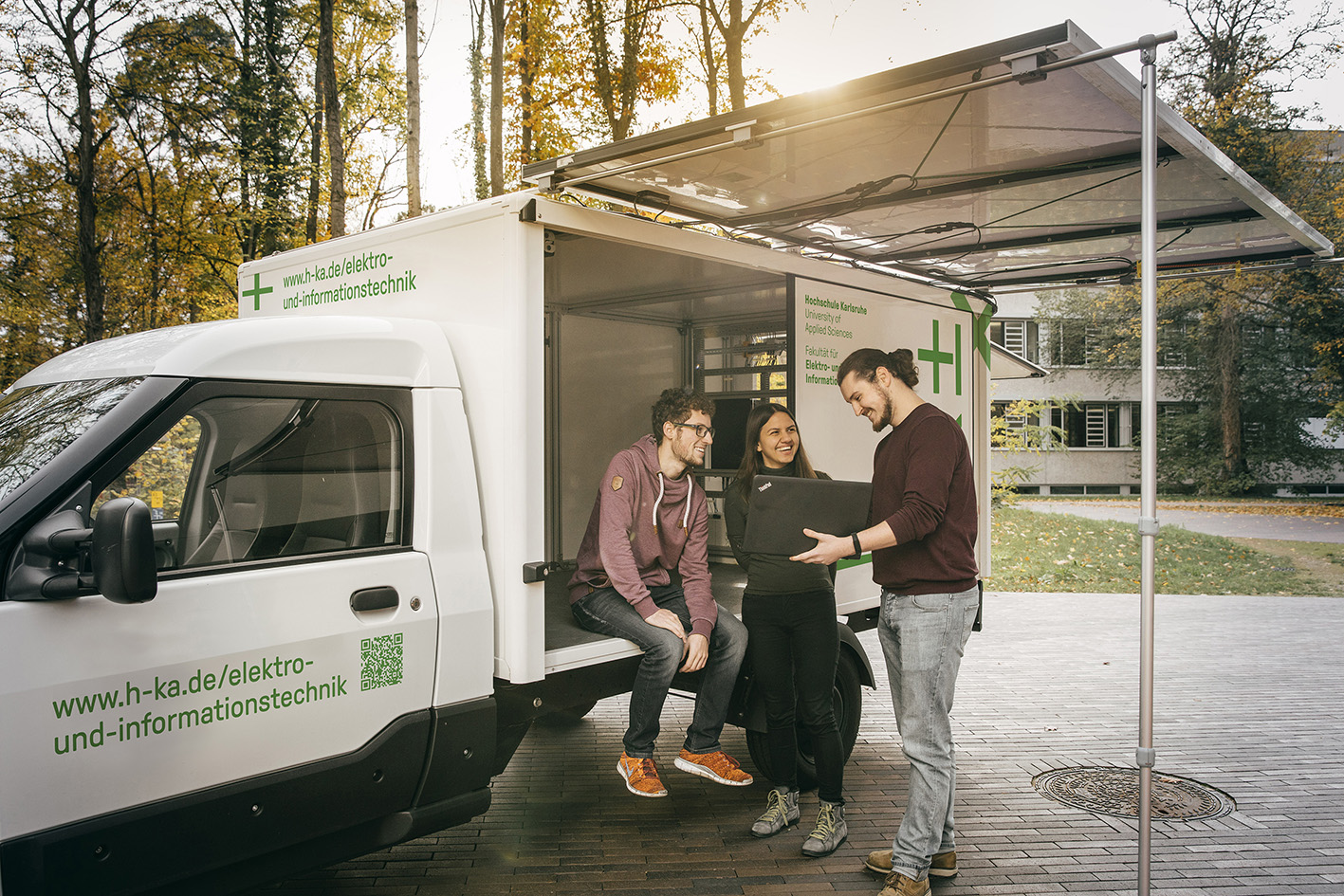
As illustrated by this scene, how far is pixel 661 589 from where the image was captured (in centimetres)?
472

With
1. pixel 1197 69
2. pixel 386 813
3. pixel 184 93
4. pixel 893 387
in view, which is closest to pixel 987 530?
pixel 893 387

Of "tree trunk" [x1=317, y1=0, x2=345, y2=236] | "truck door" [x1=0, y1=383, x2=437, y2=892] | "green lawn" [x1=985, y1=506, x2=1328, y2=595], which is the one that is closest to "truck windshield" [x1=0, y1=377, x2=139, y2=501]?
"truck door" [x1=0, y1=383, x2=437, y2=892]

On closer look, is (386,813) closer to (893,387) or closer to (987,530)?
(893,387)

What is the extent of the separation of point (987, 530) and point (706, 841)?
3946 mm

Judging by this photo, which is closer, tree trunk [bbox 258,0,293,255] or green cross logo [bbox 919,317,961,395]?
green cross logo [bbox 919,317,961,395]

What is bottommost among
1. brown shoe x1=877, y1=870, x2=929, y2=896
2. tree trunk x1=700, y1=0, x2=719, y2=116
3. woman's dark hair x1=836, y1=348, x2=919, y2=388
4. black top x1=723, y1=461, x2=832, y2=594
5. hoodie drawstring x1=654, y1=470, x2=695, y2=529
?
brown shoe x1=877, y1=870, x2=929, y2=896

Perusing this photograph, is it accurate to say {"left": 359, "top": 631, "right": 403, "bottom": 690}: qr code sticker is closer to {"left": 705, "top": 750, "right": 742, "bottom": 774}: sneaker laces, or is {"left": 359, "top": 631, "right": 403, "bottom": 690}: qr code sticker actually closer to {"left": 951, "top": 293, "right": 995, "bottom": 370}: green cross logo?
{"left": 705, "top": 750, "right": 742, "bottom": 774}: sneaker laces

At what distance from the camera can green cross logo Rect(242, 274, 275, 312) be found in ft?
16.4

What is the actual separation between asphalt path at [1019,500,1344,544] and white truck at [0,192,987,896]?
1602 centimetres

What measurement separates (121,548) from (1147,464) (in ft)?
10.9

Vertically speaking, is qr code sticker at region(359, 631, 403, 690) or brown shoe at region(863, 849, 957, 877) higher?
qr code sticker at region(359, 631, 403, 690)

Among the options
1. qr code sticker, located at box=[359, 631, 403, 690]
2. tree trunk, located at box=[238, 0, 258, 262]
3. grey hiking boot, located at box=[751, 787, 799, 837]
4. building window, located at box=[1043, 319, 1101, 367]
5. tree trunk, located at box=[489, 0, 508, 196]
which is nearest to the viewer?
qr code sticker, located at box=[359, 631, 403, 690]

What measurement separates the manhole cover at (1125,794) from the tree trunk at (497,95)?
1101 cm

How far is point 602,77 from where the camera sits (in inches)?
608
